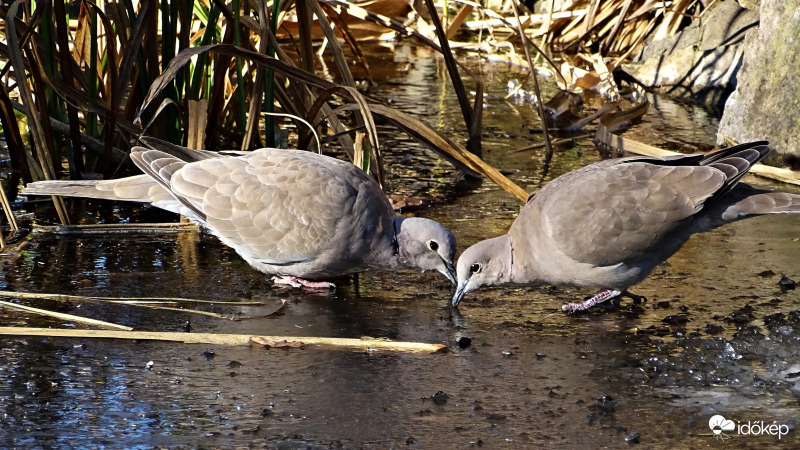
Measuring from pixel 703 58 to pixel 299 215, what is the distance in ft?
17.5

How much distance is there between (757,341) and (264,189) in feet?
7.25

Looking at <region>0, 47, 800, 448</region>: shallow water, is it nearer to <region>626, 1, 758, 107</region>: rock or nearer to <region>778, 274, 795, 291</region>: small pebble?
<region>778, 274, 795, 291</region>: small pebble

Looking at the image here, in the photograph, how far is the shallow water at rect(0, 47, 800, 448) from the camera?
9.03 ft

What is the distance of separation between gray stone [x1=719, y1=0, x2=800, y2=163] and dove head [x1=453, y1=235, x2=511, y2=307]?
279 cm

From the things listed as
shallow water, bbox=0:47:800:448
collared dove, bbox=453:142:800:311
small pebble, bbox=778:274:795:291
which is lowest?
shallow water, bbox=0:47:800:448

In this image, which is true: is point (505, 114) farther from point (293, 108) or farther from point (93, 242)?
point (93, 242)

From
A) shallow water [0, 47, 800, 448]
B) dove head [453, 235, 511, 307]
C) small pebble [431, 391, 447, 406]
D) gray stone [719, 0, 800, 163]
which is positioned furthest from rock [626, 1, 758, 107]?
small pebble [431, 391, 447, 406]

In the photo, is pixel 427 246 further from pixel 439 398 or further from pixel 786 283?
pixel 786 283

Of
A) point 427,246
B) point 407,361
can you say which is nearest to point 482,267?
point 427,246

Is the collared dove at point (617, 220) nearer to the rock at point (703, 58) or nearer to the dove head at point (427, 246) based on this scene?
the dove head at point (427, 246)

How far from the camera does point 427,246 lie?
13.2 ft

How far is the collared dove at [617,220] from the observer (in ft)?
12.7

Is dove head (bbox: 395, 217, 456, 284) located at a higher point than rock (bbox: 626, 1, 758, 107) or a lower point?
lower

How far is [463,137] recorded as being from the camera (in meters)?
6.33
